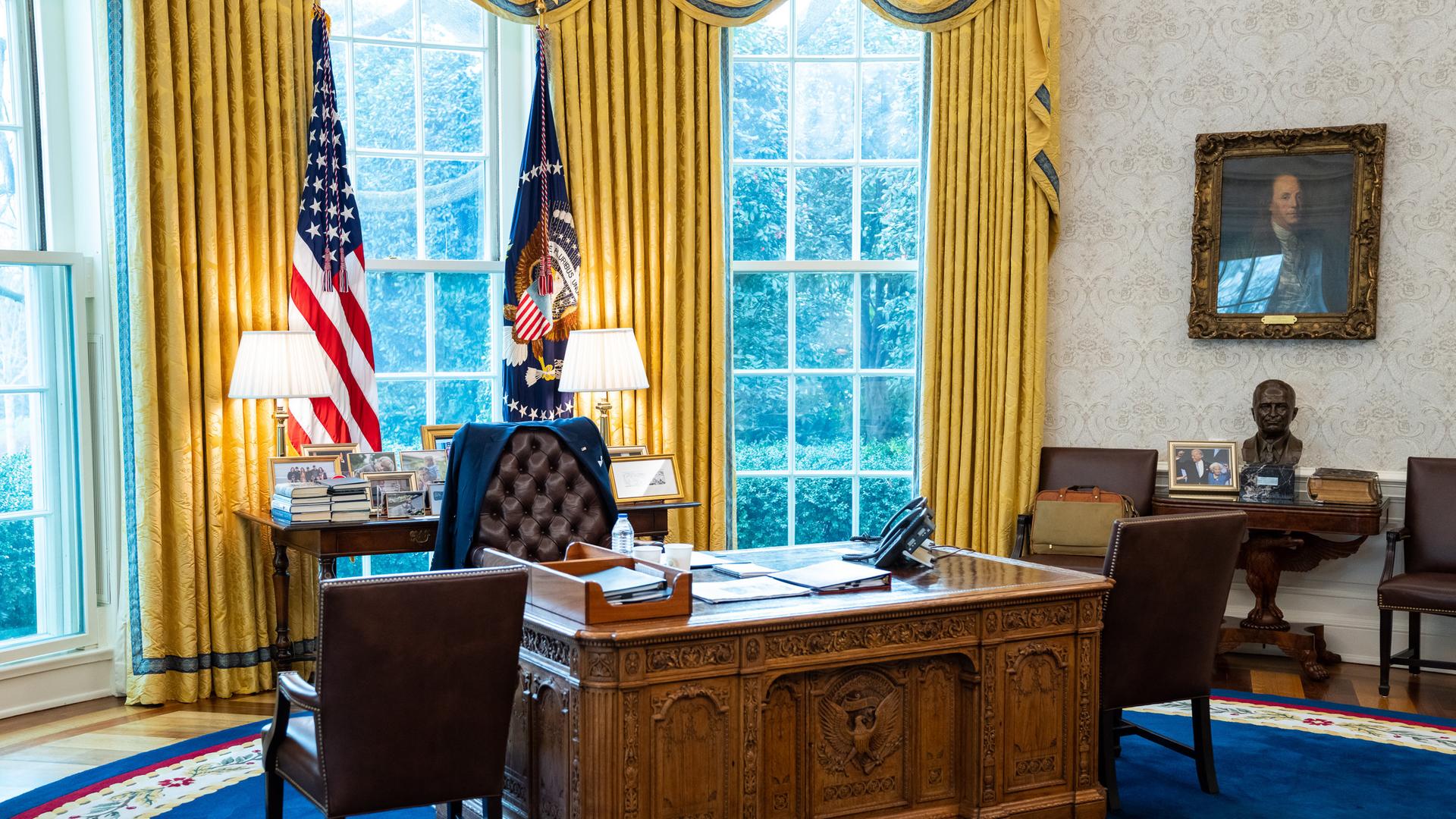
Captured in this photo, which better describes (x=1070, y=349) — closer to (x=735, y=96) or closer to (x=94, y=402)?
(x=735, y=96)

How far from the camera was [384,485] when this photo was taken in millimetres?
4820

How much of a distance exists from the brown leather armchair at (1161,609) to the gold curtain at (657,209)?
2.53 meters

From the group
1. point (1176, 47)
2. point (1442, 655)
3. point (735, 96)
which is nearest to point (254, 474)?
point (735, 96)

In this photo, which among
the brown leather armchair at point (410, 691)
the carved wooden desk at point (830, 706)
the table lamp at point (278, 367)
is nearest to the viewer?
the brown leather armchair at point (410, 691)

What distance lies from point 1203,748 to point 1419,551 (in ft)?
7.15

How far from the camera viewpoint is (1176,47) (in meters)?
5.93

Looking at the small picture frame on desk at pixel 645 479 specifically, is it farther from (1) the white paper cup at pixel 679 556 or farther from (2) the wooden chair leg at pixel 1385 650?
(2) the wooden chair leg at pixel 1385 650

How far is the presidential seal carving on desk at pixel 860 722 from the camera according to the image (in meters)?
3.30

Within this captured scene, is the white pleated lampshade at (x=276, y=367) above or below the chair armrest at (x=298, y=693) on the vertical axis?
above

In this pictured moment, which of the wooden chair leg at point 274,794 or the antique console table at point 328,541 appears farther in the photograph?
the antique console table at point 328,541

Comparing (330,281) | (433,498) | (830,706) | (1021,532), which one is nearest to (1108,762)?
(830,706)

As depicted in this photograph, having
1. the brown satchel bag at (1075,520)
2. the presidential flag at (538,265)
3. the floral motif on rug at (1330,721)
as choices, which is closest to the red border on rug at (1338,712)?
the floral motif on rug at (1330,721)

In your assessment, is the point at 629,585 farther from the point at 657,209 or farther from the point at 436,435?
the point at 657,209

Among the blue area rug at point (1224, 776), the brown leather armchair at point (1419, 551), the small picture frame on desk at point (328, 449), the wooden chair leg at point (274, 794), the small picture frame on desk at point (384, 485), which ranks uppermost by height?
the small picture frame on desk at point (328, 449)
